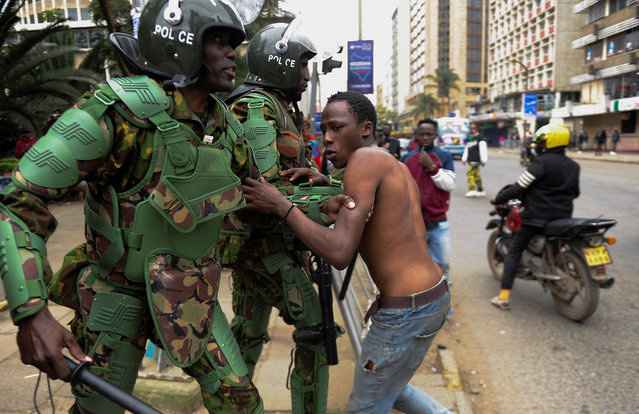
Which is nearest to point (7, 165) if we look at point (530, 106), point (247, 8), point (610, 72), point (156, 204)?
point (247, 8)

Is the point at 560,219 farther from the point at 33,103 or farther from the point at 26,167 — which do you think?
the point at 33,103

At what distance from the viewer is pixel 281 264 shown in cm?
272

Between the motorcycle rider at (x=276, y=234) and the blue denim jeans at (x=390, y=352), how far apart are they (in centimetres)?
63

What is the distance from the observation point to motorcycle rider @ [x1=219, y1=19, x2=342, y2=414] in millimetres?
2654

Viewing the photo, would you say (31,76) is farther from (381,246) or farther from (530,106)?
(530,106)

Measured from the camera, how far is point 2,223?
1.52m

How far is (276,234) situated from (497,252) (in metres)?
3.83

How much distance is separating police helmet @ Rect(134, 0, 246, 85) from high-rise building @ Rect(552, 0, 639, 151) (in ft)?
131

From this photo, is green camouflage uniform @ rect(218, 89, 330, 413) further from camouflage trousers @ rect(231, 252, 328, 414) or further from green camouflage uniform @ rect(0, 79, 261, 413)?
green camouflage uniform @ rect(0, 79, 261, 413)

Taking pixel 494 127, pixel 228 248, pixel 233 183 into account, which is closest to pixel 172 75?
pixel 233 183

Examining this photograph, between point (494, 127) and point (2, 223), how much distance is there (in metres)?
70.5

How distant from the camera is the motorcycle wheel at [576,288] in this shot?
4383 millimetres

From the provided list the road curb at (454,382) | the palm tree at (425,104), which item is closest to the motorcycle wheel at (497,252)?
the road curb at (454,382)

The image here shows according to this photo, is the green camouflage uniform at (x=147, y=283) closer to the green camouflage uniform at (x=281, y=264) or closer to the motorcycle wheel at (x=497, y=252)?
the green camouflage uniform at (x=281, y=264)
